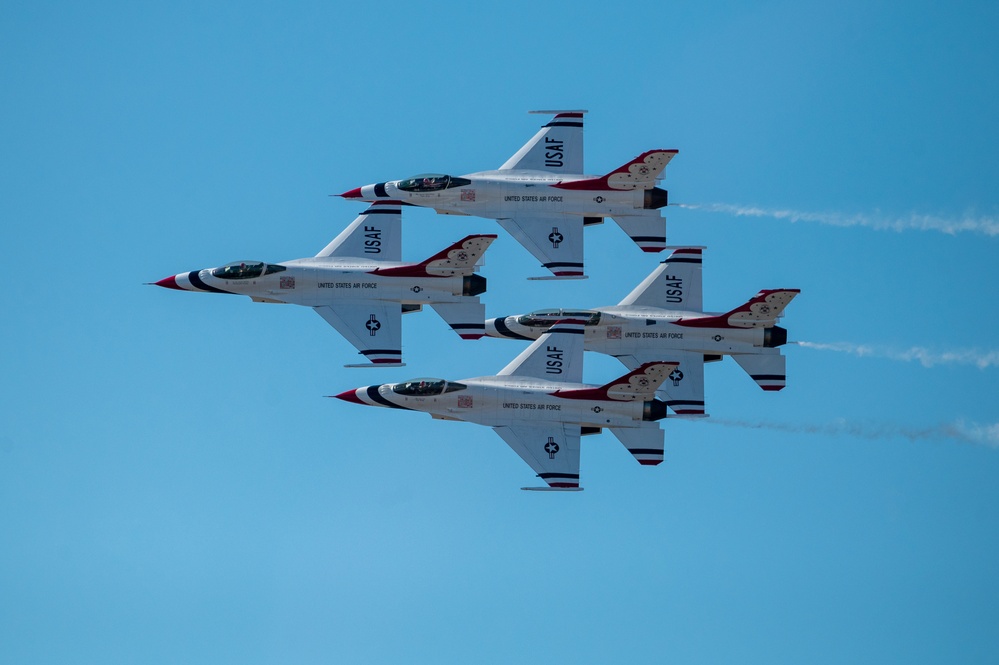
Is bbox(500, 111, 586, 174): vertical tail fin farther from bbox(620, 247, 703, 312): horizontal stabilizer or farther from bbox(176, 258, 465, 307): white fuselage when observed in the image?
bbox(176, 258, 465, 307): white fuselage

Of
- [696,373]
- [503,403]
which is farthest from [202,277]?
[696,373]

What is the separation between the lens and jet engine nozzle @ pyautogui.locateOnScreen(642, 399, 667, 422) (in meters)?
89.6

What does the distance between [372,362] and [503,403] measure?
576cm

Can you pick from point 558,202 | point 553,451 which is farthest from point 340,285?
point 553,451

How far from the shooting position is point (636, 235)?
94.7 meters

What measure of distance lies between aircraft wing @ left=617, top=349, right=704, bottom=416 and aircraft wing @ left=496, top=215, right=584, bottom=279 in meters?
4.44

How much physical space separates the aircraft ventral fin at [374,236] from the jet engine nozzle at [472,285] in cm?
359

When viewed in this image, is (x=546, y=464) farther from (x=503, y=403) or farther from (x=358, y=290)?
(x=358, y=290)

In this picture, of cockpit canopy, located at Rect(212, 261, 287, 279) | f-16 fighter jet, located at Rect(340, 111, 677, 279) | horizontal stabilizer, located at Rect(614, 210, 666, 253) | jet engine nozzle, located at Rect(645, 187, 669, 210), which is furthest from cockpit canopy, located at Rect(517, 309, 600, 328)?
cockpit canopy, located at Rect(212, 261, 287, 279)

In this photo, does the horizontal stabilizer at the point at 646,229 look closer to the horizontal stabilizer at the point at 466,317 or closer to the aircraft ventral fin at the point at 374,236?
the horizontal stabilizer at the point at 466,317

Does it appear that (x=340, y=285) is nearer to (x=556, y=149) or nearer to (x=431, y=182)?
Answer: (x=431, y=182)

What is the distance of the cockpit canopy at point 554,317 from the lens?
93875 mm

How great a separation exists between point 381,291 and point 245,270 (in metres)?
5.58

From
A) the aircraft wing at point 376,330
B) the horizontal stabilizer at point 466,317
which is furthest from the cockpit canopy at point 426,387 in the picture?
the horizontal stabilizer at point 466,317
